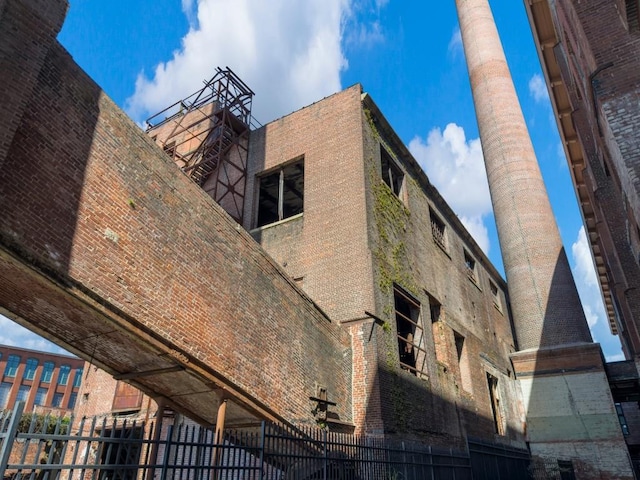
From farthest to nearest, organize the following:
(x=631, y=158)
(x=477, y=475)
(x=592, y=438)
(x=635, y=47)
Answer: (x=592, y=438) → (x=477, y=475) → (x=635, y=47) → (x=631, y=158)

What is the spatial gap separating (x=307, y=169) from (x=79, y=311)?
10.4 m

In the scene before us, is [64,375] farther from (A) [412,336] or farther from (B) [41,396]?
(A) [412,336]

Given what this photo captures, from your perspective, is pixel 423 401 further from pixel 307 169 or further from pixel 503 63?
pixel 503 63

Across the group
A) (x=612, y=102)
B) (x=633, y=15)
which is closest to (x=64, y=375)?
(x=612, y=102)

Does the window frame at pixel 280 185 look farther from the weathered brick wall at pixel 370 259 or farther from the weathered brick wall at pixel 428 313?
the weathered brick wall at pixel 428 313

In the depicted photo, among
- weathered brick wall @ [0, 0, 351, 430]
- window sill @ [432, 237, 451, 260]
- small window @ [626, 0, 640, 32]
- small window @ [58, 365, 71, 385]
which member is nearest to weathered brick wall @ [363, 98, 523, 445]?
window sill @ [432, 237, 451, 260]

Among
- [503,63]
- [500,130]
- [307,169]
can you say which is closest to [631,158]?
[307,169]

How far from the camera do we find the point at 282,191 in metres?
16.1

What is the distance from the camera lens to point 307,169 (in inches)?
622

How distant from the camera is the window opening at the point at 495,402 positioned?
20067 mm

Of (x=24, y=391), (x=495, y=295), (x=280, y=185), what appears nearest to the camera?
(x=280, y=185)

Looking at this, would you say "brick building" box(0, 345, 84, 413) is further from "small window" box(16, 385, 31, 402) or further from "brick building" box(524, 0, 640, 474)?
"brick building" box(524, 0, 640, 474)

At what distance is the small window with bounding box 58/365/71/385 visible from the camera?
6612 centimetres

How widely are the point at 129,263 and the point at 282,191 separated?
9.67 metres
